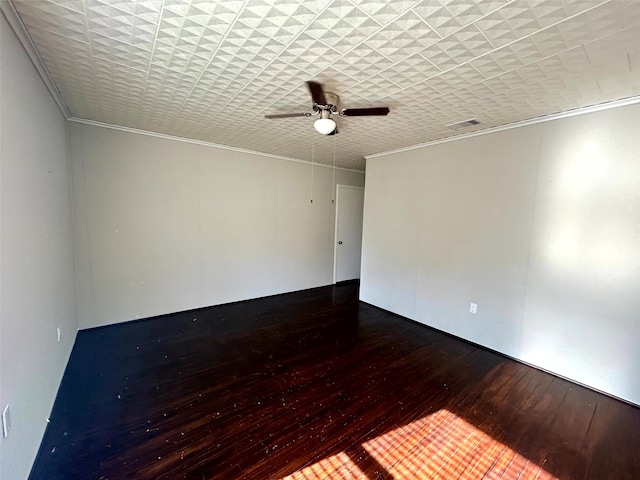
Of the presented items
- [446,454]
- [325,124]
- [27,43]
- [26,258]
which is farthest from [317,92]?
[446,454]

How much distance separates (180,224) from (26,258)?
2.27 m

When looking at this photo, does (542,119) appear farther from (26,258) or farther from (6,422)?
(6,422)

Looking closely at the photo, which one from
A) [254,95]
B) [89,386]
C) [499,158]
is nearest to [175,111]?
[254,95]

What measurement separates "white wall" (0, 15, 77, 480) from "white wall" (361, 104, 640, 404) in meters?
3.80

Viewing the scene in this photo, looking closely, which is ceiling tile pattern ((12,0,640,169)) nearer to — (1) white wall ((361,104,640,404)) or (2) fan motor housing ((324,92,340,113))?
(2) fan motor housing ((324,92,340,113))

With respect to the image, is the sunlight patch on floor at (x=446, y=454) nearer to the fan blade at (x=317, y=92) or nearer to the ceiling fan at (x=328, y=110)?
the ceiling fan at (x=328, y=110)

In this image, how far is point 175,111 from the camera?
9.28 ft

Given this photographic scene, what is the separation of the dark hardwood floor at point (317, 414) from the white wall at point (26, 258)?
31 cm

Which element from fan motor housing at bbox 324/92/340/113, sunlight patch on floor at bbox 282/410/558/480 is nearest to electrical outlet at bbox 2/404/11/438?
sunlight patch on floor at bbox 282/410/558/480

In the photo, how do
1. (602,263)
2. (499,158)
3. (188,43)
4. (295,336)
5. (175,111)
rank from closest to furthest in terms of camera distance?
(188,43) → (602,263) → (175,111) → (499,158) → (295,336)

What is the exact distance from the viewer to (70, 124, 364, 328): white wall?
3299 millimetres

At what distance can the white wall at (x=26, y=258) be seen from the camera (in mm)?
1366

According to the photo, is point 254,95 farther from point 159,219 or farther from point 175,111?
point 159,219

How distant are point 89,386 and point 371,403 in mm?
2324
